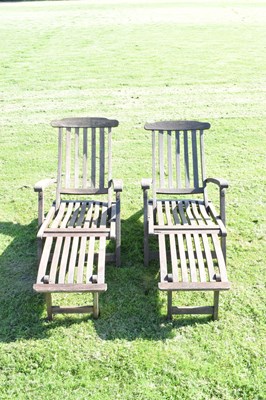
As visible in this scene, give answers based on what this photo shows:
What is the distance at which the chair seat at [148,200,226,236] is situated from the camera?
187 inches

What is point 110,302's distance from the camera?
4516 millimetres

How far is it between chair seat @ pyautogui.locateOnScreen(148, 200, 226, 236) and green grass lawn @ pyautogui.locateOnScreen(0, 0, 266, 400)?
50 centimetres

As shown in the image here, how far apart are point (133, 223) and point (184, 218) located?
1.05m

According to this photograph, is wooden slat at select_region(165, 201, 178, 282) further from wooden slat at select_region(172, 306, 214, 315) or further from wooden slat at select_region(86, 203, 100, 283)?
wooden slat at select_region(86, 203, 100, 283)

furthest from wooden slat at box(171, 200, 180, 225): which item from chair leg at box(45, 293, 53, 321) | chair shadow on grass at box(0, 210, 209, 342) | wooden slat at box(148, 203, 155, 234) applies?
chair leg at box(45, 293, 53, 321)

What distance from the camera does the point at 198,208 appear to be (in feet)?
17.5

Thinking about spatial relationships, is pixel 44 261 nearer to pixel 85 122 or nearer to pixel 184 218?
pixel 184 218

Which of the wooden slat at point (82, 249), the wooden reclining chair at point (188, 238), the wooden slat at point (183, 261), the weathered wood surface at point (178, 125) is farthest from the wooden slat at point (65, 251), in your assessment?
the weathered wood surface at point (178, 125)

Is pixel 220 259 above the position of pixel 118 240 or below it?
below

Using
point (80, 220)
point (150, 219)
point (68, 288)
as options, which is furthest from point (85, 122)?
point (68, 288)

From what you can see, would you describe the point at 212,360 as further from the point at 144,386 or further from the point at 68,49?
the point at 68,49

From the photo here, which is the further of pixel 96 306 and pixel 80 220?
pixel 80 220

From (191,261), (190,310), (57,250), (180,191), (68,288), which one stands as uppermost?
(180,191)

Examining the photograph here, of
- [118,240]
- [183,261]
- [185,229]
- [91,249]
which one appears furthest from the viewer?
[118,240]
